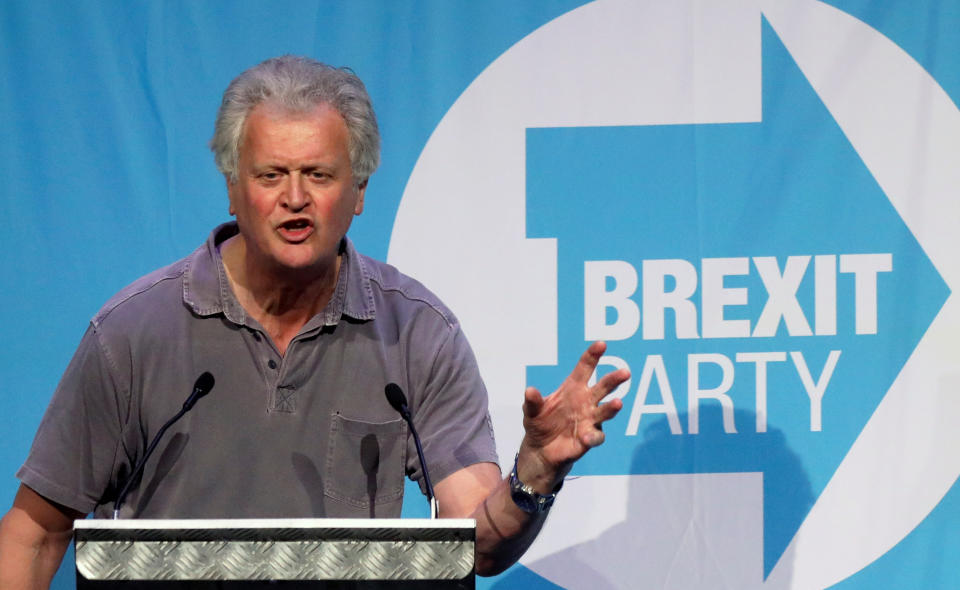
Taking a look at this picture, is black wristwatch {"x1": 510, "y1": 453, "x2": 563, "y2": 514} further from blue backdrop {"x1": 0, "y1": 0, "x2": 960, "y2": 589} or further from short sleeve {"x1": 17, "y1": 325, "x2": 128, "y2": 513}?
blue backdrop {"x1": 0, "y1": 0, "x2": 960, "y2": 589}

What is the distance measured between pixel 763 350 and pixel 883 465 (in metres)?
0.40

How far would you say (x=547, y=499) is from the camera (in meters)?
1.58

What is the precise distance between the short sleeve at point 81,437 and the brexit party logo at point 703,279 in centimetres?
106

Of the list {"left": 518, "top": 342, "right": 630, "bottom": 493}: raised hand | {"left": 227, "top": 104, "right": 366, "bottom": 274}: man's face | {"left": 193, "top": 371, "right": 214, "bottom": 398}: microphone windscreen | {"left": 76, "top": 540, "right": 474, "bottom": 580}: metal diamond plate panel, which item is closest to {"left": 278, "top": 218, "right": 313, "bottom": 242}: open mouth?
{"left": 227, "top": 104, "right": 366, "bottom": 274}: man's face

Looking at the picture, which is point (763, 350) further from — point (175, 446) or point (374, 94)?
point (175, 446)

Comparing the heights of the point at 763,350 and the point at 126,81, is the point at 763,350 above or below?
below

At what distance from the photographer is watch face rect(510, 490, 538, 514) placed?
5.18 ft

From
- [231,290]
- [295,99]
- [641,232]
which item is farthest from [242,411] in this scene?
[641,232]

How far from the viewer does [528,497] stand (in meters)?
1.58

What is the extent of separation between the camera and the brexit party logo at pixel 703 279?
273cm

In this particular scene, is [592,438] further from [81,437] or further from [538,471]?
[81,437]

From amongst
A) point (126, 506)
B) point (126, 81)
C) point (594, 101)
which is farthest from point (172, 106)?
point (126, 506)

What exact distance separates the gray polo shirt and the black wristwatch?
239 mm

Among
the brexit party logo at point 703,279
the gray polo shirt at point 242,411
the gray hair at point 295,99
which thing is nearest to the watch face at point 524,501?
the gray polo shirt at point 242,411
